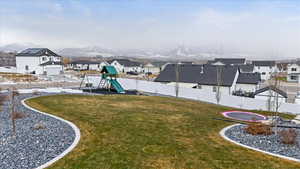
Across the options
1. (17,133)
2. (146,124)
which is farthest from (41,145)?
(146,124)

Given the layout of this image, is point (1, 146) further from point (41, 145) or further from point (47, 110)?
point (47, 110)

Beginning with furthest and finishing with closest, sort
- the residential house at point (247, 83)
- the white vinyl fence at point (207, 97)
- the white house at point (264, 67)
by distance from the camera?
1. the white house at point (264, 67)
2. the residential house at point (247, 83)
3. the white vinyl fence at point (207, 97)

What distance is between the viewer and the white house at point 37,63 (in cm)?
4597

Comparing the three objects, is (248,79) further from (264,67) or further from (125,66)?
(125,66)

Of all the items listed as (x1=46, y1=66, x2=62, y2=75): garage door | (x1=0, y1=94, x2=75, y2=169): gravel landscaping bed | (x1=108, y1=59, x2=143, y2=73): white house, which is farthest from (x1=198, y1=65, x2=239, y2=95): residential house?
(x1=108, y1=59, x2=143, y2=73): white house

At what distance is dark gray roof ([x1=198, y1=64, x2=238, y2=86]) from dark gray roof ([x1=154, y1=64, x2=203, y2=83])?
897 millimetres

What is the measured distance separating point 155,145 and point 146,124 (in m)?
2.41

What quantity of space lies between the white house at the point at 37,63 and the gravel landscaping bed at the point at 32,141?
39.4 m

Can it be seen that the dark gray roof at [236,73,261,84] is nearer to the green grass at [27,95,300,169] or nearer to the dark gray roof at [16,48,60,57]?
the green grass at [27,95,300,169]

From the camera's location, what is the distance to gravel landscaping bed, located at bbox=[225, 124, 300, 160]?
22.6ft

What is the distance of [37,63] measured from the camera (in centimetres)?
4734

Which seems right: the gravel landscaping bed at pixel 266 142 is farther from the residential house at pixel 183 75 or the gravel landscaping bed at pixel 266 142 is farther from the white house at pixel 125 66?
the white house at pixel 125 66

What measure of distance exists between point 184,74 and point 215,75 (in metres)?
4.92

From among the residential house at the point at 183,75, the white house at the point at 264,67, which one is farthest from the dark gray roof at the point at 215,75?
the white house at the point at 264,67
